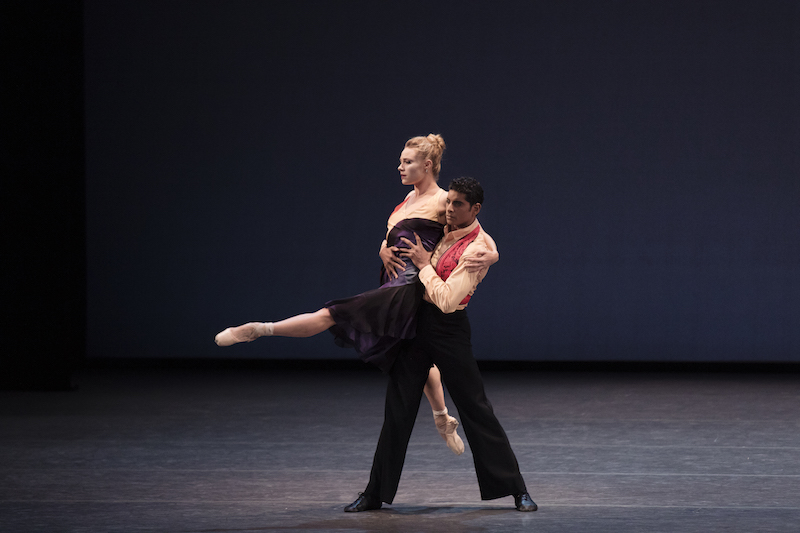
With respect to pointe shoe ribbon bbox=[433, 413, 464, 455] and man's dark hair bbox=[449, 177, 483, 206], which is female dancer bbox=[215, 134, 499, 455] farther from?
pointe shoe ribbon bbox=[433, 413, 464, 455]

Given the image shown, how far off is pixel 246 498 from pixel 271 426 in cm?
155

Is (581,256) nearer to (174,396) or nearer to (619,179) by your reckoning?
(619,179)

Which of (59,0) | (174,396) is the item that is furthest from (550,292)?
(59,0)

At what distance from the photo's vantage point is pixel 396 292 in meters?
3.31

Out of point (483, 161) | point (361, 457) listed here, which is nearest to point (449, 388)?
point (361, 457)

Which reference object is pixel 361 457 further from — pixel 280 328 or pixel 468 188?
pixel 468 188

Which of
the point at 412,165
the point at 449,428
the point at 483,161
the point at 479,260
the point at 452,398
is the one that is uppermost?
the point at 483,161

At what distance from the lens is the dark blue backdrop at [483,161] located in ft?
23.6

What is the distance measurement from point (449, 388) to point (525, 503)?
500 millimetres

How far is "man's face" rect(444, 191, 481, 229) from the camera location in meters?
3.24

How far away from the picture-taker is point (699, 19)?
7.14 metres

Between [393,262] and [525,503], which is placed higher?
[393,262]

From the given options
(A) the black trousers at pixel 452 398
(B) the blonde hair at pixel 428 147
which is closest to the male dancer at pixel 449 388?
(A) the black trousers at pixel 452 398

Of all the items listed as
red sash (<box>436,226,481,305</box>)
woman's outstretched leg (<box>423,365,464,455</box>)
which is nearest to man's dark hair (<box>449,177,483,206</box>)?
red sash (<box>436,226,481,305</box>)
